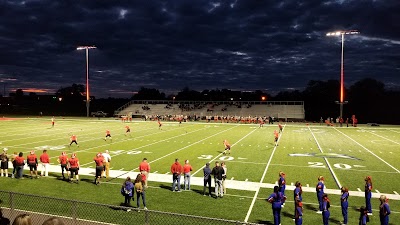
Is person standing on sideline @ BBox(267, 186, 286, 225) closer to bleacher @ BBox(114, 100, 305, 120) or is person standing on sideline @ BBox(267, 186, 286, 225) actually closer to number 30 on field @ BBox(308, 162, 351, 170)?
number 30 on field @ BBox(308, 162, 351, 170)

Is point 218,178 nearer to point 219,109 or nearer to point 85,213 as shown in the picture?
point 85,213

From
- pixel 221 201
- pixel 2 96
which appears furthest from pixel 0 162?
pixel 2 96

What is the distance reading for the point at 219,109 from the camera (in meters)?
74.1

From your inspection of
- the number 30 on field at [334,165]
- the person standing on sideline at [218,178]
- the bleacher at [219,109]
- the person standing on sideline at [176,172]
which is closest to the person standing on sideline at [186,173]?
the person standing on sideline at [176,172]

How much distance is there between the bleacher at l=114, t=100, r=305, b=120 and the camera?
6812 centimetres

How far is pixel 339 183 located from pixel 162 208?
838 cm

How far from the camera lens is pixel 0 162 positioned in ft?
56.0

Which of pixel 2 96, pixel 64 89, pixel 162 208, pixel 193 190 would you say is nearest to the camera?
pixel 162 208

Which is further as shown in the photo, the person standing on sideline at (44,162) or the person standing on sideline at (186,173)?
the person standing on sideline at (44,162)

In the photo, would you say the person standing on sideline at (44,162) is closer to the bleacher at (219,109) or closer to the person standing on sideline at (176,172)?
the person standing on sideline at (176,172)

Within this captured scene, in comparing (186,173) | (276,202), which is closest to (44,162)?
(186,173)

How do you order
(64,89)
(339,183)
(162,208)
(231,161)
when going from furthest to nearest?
(64,89)
(231,161)
(339,183)
(162,208)

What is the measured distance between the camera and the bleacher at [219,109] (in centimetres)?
6812

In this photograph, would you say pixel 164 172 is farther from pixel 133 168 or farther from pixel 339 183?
pixel 339 183
